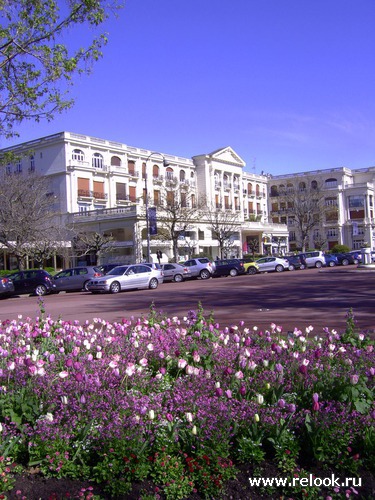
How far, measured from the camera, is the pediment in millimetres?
71406

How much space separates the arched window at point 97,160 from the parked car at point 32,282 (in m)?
30.5

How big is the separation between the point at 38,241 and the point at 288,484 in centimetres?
3520

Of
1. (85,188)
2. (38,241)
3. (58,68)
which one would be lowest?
(38,241)

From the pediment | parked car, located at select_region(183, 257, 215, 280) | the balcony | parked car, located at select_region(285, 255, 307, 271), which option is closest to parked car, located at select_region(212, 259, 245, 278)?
parked car, located at select_region(183, 257, 215, 280)

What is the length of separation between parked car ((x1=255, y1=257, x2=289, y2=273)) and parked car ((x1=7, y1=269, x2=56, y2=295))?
21647 mm

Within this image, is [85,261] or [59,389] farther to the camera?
[85,261]

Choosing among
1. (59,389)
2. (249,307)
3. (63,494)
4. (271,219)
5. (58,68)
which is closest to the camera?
(63,494)

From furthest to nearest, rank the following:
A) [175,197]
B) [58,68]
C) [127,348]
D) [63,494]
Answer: [175,197]
[58,68]
[127,348]
[63,494]

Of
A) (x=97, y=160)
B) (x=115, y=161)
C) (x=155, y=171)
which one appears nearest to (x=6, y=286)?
(x=97, y=160)

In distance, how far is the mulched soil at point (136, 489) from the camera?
3594 mm

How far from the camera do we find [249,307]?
15414 millimetres

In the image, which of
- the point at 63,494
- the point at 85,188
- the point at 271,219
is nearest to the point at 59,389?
the point at 63,494

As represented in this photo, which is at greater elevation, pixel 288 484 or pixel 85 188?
pixel 85 188

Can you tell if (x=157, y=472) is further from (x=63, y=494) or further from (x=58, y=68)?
(x=58, y=68)
